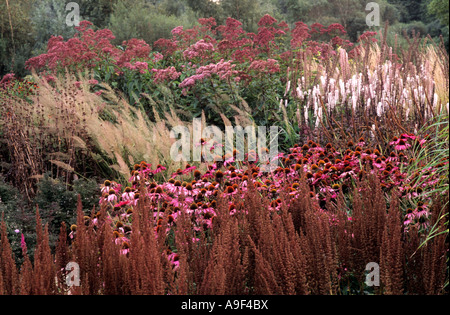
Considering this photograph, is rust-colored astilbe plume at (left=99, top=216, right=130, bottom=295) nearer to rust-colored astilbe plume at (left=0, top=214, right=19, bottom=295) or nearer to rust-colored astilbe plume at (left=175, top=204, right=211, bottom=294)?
rust-colored astilbe plume at (left=175, top=204, right=211, bottom=294)

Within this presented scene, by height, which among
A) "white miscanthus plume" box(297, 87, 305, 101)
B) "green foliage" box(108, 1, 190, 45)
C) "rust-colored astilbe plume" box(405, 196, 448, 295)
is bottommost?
"rust-colored astilbe plume" box(405, 196, 448, 295)

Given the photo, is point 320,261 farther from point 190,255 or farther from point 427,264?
point 190,255

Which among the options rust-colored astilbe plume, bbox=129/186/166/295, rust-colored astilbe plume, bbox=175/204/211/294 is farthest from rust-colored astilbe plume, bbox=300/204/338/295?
rust-colored astilbe plume, bbox=129/186/166/295

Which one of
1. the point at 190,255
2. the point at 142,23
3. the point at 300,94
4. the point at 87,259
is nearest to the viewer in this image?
the point at 87,259

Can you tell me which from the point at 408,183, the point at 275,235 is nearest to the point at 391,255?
the point at 275,235

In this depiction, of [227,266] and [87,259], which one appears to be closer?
[227,266]

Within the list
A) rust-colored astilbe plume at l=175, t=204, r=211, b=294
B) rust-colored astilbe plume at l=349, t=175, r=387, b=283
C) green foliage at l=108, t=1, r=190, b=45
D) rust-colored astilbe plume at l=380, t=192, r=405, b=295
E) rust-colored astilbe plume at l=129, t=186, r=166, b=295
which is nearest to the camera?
rust-colored astilbe plume at l=129, t=186, r=166, b=295

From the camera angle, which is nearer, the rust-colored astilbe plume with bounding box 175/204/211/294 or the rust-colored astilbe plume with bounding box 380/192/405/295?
the rust-colored astilbe plume with bounding box 380/192/405/295

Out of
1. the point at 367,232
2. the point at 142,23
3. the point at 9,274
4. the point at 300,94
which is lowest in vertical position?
the point at 9,274

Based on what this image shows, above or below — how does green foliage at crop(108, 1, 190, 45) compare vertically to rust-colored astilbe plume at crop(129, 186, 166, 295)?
above

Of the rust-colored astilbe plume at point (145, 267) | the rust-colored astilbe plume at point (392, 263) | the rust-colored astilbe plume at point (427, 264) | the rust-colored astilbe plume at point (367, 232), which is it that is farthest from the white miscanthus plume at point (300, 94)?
the rust-colored astilbe plume at point (145, 267)

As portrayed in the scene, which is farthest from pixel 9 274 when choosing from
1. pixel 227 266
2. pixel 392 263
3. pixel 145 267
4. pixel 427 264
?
pixel 427 264

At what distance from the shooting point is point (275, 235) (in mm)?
2225
